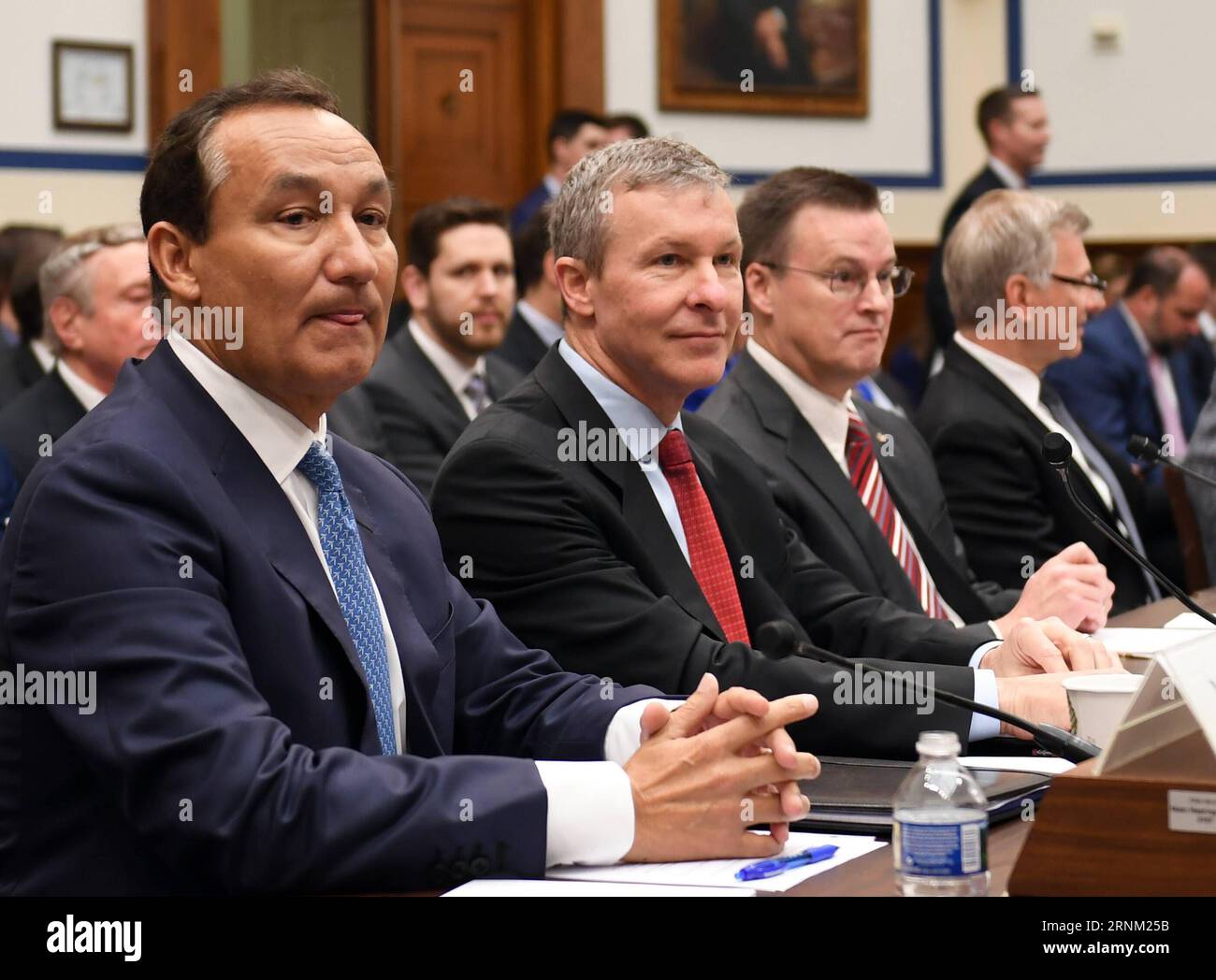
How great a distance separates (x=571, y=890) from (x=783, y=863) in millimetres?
199

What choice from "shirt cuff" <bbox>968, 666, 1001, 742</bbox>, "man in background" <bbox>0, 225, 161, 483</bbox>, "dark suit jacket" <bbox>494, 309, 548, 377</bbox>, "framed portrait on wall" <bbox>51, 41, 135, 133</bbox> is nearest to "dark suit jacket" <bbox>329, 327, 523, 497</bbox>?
"dark suit jacket" <bbox>494, 309, 548, 377</bbox>

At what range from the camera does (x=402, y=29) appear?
8016 mm

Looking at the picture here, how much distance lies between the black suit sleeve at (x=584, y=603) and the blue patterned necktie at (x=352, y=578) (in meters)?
0.48

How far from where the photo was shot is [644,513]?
7.82 ft

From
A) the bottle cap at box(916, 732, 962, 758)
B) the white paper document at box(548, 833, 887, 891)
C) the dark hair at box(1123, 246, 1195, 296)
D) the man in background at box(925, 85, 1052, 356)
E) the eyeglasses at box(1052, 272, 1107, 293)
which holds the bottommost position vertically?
the white paper document at box(548, 833, 887, 891)

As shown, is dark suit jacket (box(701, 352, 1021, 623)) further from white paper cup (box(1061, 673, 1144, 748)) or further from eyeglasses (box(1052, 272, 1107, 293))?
white paper cup (box(1061, 673, 1144, 748))

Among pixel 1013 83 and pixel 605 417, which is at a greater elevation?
pixel 1013 83

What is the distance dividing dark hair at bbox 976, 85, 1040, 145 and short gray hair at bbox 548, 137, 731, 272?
5.26 meters

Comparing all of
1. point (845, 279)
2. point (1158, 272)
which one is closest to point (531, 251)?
point (845, 279)

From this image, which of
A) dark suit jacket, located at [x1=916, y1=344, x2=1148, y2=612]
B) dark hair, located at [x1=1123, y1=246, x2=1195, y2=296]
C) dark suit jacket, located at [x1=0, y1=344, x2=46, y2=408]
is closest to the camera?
dark suit jacket, located at [x1=916, y1=344, x2=1148, y2=612]

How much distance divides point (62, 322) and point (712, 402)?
1876 millimetres

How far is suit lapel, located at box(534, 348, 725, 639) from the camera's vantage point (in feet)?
7.70
